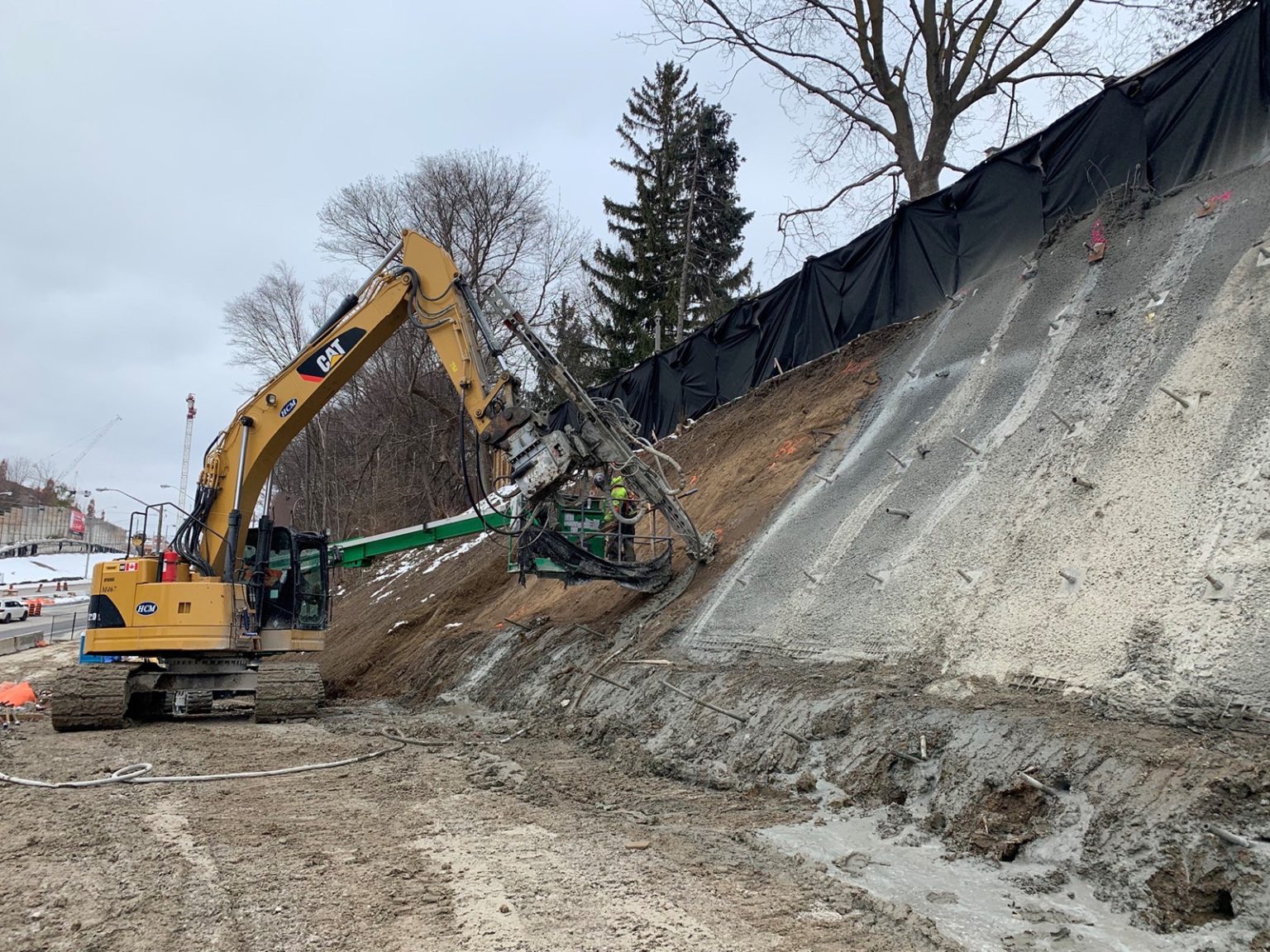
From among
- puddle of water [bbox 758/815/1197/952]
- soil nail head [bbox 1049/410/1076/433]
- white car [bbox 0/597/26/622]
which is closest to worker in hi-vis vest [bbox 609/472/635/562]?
soil nail head [bbox 1049/410/1076/433]

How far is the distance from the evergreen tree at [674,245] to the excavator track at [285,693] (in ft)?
65.3

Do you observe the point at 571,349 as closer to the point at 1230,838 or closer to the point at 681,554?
the point at 681,554

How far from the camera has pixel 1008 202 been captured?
455 inches

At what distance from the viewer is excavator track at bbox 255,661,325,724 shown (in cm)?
1127

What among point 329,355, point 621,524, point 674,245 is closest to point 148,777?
point 329,355

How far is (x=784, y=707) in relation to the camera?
7094mm

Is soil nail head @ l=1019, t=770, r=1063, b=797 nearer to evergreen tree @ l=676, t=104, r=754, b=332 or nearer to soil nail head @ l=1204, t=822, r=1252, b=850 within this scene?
soil nail head @ l=1204, t=822, r=1252, b=850

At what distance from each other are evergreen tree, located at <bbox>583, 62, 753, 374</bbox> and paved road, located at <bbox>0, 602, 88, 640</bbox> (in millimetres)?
23581

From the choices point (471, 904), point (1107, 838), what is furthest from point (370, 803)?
point (1107, 838)

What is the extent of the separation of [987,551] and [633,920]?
4599 millimetres

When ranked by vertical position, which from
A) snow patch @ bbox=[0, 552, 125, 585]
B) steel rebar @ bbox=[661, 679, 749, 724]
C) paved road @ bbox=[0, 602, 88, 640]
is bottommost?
paved road @ bbox=[0, 602, 88, 640]

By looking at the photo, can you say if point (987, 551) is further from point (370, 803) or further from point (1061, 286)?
point (370, 803)

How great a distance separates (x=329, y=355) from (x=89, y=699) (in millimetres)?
4754

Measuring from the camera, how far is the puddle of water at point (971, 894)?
155 inches
